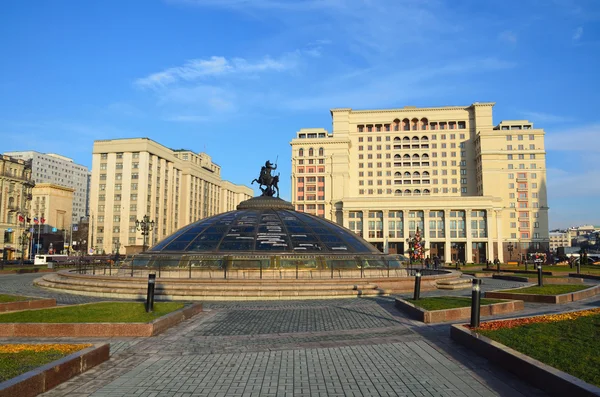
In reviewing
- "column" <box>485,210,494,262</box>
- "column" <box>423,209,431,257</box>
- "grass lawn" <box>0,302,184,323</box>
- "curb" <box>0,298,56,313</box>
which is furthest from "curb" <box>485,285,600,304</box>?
"column" <box>485,210,494,262</box>

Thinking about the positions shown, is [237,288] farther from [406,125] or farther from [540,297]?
[406,125]

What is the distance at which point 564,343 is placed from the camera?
8.02 meters

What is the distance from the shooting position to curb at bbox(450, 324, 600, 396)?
18.2ft

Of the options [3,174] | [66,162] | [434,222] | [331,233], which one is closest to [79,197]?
[66,162]

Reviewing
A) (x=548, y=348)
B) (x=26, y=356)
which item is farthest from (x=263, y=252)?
(x=548, y=348)

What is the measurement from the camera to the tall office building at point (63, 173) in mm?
146750

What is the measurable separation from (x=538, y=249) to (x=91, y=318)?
303 feet

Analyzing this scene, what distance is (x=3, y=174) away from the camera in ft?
221

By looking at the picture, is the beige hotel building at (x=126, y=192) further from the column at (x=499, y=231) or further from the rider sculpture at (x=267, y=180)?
the column at (x=499, y=231)

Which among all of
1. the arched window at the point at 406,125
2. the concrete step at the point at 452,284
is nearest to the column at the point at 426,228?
the arched window at the point at 406,125

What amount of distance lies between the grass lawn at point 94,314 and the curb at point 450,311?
6923 mm

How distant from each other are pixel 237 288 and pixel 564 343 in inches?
471

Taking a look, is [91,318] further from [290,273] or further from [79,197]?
[79,197]

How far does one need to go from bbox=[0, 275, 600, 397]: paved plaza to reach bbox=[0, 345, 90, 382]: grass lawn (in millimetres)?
570
